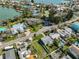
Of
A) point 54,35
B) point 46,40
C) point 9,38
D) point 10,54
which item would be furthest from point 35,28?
point 10,54

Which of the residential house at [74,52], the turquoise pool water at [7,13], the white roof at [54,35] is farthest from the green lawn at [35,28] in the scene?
the residential house at [74,52]

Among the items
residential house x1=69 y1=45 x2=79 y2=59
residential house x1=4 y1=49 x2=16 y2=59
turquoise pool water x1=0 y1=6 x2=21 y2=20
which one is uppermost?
turquoise pool water x1=0 y1=6 x2=21 y2=20

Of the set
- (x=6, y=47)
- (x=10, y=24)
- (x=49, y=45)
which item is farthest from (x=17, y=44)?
(x=10, y=24)

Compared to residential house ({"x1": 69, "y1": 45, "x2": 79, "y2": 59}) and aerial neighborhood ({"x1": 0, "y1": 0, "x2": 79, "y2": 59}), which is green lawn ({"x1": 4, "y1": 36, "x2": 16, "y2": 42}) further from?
residential house ({"x1": 69, "y1": 45, "x2": 79, "y2": 59})

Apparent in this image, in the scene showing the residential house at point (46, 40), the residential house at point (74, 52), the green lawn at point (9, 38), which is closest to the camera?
the residential house at point (74, 52)

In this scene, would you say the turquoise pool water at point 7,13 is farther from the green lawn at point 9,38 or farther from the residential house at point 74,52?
the residential house at point 74,52

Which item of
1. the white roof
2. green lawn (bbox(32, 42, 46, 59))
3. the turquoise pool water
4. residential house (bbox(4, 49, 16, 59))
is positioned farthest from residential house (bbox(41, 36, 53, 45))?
the turquoise pool water

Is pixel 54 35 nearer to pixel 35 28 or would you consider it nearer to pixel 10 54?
pixel 35 28

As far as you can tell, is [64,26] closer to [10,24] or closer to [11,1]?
[10,24]
